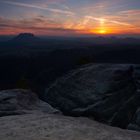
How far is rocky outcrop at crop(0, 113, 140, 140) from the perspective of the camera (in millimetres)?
10922

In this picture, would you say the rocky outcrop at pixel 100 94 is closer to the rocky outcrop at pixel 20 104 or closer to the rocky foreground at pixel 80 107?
the rocky foreground at pixel 80 107

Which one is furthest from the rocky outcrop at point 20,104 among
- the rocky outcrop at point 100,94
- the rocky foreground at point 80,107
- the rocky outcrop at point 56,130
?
the rocky outcrop at point 100,94

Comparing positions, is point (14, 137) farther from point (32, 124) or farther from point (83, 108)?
point (83, 108)

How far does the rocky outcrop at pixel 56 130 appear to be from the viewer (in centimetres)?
1092

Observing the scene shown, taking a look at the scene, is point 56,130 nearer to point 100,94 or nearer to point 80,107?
point 80,107

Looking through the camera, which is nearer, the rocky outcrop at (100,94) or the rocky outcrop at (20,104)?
the rocky outcrop at (20,104)

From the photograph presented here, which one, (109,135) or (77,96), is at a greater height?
(109,135)

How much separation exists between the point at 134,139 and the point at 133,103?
54.4ft

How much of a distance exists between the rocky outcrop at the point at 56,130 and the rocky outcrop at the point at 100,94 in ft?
44.7

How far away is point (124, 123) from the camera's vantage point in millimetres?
26062

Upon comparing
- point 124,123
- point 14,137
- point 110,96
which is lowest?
point 124,123

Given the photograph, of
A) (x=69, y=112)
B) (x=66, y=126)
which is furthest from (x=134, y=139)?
(x=69, y=112)

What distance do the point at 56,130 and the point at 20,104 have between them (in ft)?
31.5

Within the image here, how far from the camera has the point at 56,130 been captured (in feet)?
38.1
